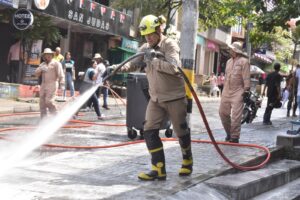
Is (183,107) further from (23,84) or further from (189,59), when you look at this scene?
(23,84)

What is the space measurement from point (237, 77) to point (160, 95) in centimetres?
342

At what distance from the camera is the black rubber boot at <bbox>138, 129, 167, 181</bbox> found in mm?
5945

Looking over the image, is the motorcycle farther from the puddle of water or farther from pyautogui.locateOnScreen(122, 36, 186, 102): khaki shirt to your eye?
pyautogui.locateOnScreen(122, 36, 186, 102): khaki shirt

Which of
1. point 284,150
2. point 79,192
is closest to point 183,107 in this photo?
point 79,192

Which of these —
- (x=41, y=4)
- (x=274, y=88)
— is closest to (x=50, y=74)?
(x=274, y=88)

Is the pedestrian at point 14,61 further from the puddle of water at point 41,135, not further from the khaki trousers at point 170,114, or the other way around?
the khaki trousers at point 170,114

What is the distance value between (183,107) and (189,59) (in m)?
3.46

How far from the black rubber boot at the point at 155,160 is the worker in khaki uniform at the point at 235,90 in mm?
3265

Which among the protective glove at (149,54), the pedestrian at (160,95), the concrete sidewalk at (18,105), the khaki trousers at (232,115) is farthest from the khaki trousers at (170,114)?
the concrete sidewalk at (18,105)

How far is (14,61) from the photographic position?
2028 centimetres

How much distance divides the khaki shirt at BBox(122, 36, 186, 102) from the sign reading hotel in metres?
13.8

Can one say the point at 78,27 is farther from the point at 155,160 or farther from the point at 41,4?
the point at 155,160

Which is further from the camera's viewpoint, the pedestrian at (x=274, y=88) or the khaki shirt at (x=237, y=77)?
the pedestrian at (x=274, y=88)

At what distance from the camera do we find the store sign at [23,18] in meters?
17.3
